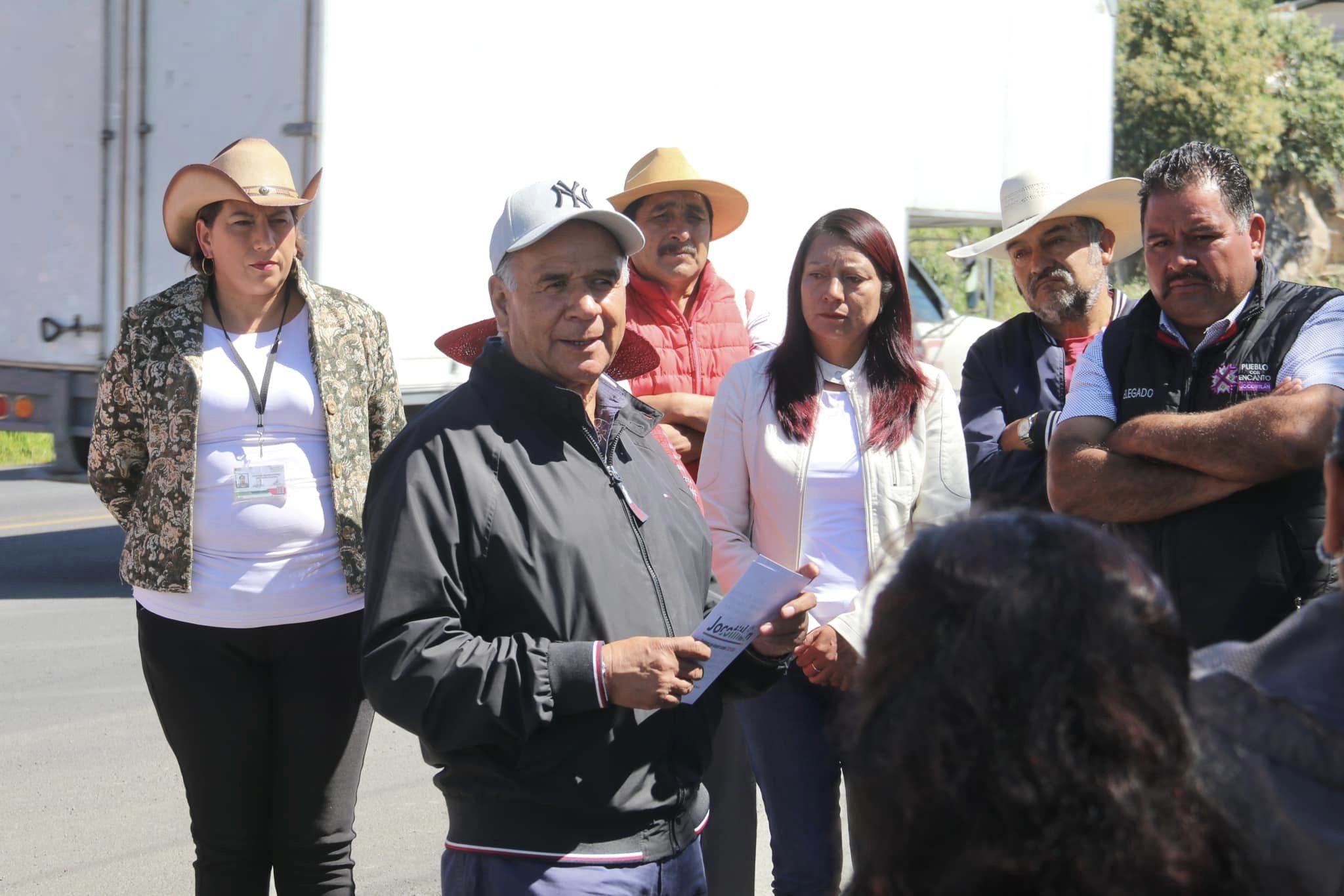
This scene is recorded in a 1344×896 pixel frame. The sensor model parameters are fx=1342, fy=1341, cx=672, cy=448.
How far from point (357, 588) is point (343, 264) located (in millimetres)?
4354

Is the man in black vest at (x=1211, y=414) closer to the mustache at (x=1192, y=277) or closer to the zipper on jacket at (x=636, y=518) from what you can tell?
the mustache at (x=1192, y=277)

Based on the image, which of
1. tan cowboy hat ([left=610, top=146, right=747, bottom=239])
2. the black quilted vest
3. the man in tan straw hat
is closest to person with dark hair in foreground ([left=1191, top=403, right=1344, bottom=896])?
the black quilted vest

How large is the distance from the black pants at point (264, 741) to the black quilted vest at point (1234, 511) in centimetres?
190

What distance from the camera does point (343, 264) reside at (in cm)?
736

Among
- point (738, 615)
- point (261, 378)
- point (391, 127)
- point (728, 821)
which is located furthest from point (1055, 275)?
point (391, 127)

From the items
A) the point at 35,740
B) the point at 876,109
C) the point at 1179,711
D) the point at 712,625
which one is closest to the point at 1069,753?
the point at 1179,711

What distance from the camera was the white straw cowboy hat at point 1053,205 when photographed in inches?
167

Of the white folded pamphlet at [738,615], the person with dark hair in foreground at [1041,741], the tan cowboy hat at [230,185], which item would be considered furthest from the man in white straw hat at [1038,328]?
the person with dark hair in foreground at [1041,741]

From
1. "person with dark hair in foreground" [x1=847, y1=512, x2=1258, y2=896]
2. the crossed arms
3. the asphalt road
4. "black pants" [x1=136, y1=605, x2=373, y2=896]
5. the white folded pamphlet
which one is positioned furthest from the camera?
the asphalt road

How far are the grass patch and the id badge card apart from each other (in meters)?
14.5

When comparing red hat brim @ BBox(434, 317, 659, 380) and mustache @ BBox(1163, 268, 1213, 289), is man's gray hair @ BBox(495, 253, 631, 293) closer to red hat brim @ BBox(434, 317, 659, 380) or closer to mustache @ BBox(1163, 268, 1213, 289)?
red hat brim @ BBox(434, 317, 659, 380)

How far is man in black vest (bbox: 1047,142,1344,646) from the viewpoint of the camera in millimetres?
2754

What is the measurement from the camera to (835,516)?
3.39 m

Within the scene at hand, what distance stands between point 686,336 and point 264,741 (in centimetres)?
180
